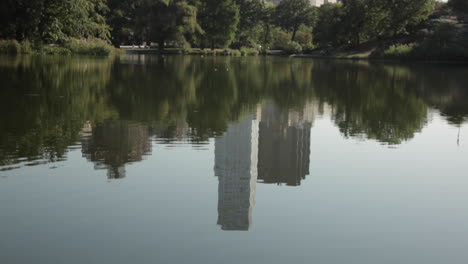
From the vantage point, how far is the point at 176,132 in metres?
13.6

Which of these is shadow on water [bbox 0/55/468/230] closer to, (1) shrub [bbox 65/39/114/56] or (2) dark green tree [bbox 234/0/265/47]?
(1) shrub [bbox 65/39/114/56]

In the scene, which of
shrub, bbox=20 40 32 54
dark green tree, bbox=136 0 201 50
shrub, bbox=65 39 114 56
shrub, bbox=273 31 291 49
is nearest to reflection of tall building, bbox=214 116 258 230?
shrub, bbox=20 40 32 54

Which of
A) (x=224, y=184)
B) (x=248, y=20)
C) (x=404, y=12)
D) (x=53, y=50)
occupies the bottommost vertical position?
(x=224, y=184)

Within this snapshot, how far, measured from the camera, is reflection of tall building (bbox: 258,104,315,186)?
392 inches

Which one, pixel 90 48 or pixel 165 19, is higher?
pixel 165 19

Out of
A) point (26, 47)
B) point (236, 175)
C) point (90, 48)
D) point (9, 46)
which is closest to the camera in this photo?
point (236, 175)

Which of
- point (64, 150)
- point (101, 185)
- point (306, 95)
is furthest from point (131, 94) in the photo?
point (101, 185)

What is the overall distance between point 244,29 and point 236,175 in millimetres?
91809

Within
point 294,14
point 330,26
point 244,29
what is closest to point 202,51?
point 244,29

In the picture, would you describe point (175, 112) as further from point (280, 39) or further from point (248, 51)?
point (280, 39)

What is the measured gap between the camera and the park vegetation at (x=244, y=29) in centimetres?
5281

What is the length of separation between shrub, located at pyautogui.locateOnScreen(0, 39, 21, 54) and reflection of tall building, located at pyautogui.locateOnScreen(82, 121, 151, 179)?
112ft

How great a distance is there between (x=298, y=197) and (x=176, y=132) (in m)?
5.58

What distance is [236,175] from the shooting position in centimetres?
935
